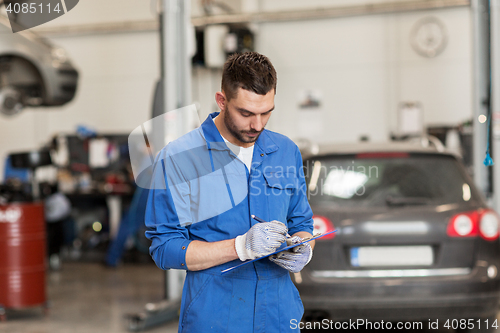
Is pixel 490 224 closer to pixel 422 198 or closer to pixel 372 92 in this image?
pixel 422 198

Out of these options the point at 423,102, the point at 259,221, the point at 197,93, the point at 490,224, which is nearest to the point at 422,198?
the point at 490,224

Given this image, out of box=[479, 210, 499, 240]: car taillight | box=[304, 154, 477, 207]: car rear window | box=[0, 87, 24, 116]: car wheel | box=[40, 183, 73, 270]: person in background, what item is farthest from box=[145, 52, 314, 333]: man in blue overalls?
box=[40, 183, 73, 270]: person in background

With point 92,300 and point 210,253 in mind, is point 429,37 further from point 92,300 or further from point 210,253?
point 210,253

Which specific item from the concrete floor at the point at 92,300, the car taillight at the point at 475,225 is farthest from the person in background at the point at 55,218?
the car taillight at the point at 475,225

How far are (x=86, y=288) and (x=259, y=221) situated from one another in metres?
4.60

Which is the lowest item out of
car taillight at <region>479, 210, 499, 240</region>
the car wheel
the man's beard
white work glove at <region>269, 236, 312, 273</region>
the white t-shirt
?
car taillight at <region>479, 210, 499, 240</region>

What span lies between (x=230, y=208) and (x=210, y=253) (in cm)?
Result: 16

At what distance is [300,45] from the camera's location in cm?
871

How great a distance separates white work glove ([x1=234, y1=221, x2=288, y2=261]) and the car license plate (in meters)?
1.45

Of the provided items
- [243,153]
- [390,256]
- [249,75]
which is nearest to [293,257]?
[243,153]

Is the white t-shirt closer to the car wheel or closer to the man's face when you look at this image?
the man's face

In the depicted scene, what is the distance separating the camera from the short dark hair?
63.8 inches

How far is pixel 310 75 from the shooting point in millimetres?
8695

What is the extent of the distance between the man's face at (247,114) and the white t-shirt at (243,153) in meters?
0.06
